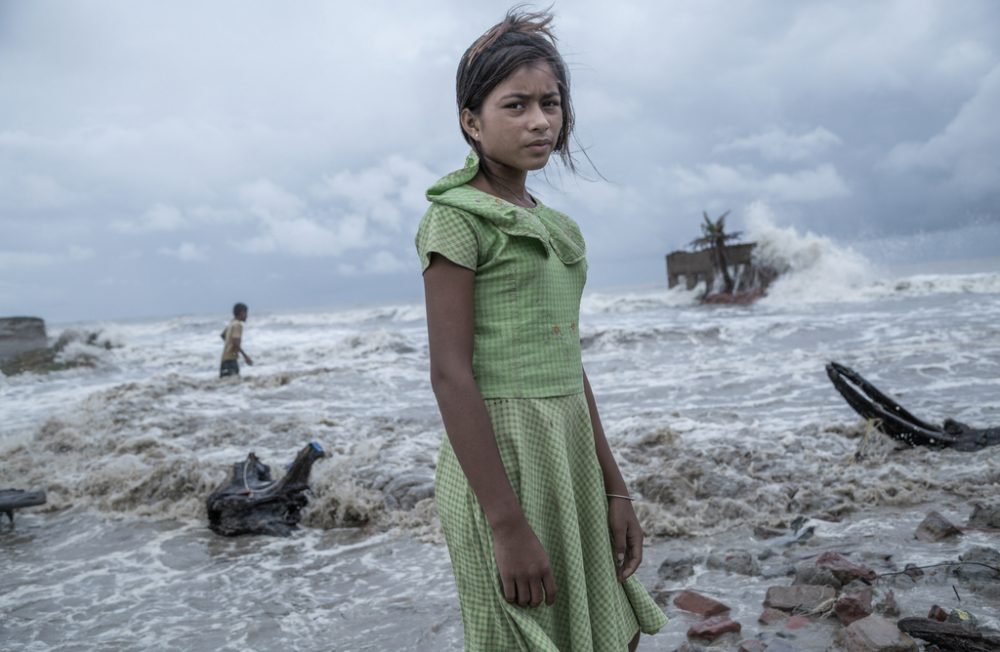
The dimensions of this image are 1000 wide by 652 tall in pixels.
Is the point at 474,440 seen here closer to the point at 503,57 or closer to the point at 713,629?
the point at 503,57

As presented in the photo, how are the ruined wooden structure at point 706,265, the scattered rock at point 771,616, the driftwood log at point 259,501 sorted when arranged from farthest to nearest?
the ruined wooden structure at point 706,265 < the driftwood log at point 259,501 < the scattered rock at point 771,616

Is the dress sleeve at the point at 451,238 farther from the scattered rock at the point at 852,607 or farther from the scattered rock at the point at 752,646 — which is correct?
the scattered rock at the point at 852,607

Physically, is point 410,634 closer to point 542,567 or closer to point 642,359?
point 542,567

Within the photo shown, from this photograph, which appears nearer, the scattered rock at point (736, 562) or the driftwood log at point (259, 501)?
the scattered rock at point (736, 562)

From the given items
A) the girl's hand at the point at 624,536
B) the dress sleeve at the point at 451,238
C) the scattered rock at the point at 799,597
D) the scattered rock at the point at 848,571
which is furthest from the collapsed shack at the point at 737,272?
the dress sleeve at the point at 451,238

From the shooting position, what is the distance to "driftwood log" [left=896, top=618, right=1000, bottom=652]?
2.20 meters

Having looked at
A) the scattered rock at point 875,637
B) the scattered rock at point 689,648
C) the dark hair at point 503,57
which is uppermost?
the dark hair at point 503,57

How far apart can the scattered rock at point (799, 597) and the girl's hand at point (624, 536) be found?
1.69 metres

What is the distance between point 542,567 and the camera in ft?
3.76

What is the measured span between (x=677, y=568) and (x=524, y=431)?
2456 mm

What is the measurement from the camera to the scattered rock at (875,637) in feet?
7.40

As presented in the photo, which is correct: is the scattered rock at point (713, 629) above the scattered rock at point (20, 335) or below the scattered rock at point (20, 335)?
below

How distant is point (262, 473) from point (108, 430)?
374 centimetres

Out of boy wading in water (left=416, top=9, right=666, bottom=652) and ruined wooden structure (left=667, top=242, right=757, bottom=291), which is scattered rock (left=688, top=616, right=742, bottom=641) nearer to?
boy wading in water (left=416, top=9, right=666, bottom=652)
